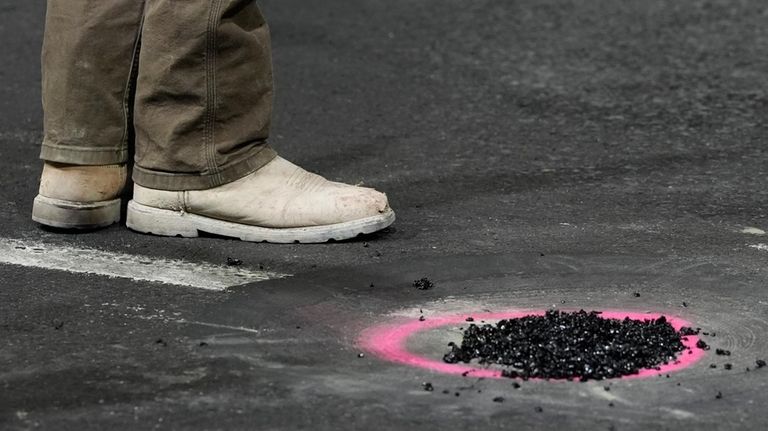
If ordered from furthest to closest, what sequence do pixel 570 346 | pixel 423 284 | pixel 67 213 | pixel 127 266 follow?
pixel 67 213, pixel 127 266, pixel 423 284, pixel 570 346

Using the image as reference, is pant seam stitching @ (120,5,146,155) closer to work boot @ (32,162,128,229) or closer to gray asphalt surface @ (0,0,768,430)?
work boot @ (32,162,128,229)

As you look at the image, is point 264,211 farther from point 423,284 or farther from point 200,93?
point 423,284

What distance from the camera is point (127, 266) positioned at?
13.1ft

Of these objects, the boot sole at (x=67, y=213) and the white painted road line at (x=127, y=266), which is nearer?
the white painted road line at (x=127, y=266)

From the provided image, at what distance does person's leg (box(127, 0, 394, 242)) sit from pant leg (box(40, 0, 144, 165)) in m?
0.10

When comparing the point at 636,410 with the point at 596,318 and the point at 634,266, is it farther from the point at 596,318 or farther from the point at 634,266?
the point at 634,266

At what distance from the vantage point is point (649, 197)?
4785 mm

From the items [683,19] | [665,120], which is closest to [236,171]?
[665,120]

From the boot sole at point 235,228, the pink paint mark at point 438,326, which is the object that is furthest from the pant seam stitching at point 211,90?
the pink paint mark at point 438,326

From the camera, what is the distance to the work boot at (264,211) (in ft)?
13.9

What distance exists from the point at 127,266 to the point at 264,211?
483 mm

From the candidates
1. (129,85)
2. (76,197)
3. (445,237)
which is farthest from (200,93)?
(445,237)

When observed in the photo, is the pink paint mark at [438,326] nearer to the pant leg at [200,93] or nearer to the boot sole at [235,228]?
the boot sole at [235,228]

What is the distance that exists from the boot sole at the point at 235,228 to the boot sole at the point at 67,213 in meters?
0.10
